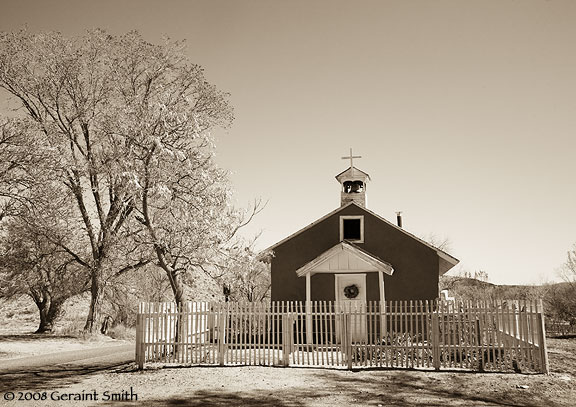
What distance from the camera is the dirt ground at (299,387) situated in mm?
9734

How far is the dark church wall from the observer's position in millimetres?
21344

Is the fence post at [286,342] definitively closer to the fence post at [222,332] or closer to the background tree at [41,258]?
the fence post at [222,332]

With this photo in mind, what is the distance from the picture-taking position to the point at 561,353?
18.2m

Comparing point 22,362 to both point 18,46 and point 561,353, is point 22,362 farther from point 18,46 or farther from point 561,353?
point 561,353

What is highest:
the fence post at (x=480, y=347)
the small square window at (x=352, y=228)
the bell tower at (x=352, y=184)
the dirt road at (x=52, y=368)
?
the bell tower at (x=352, y=184)

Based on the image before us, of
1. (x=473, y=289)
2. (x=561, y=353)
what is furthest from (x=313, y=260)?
(x=473, y=289)

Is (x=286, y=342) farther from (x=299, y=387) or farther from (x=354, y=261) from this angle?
(x=354, y=261)

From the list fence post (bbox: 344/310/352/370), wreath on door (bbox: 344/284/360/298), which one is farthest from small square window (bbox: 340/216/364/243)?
fence post (bbox: 344/310/352/370)

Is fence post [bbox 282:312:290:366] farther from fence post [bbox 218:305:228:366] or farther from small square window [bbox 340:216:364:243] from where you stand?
small square window [bbox 340:216:364:243]

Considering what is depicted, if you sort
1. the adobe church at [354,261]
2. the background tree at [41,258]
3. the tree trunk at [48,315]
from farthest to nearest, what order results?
the tree trunk at [48,315]
the background tree at [41,258]
the adobe church at [354,261]

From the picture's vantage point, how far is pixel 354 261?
69.3 ft

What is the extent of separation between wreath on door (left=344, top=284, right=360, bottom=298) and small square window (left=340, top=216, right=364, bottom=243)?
220 centimetres

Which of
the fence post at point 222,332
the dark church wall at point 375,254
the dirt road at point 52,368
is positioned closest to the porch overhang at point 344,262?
the dark church wall at point 375,254

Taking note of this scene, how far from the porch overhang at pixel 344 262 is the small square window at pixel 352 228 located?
1176mm
